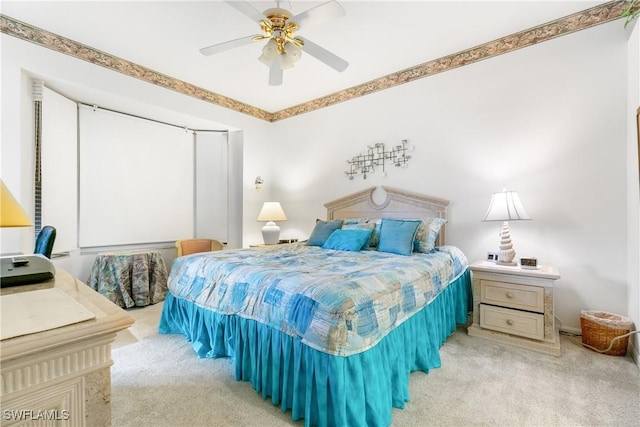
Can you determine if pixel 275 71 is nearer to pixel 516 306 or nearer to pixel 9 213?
pixel 9 213

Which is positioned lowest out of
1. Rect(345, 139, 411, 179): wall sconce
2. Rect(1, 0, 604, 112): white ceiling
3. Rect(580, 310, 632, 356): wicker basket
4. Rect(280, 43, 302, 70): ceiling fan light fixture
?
Rect(580, 310, 632, 356): wicker basket

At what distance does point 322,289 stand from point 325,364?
0.35 metres

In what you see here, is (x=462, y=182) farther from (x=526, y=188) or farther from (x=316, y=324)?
(x=316, y=324)

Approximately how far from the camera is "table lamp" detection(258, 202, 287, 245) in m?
4.27

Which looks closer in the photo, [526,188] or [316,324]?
[316,324]

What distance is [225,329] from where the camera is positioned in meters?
2.08

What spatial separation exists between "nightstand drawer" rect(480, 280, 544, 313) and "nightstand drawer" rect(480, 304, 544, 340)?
0.16 feet

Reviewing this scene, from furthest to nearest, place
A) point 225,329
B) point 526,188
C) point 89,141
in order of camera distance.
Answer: point 89,141 → point 526,188 → point 225,329

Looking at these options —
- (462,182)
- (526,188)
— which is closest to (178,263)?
(462,182)

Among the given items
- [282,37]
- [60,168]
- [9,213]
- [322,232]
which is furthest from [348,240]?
[60,168]

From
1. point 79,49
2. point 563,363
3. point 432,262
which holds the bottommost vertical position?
point 563,363

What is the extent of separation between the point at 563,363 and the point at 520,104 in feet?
7.69

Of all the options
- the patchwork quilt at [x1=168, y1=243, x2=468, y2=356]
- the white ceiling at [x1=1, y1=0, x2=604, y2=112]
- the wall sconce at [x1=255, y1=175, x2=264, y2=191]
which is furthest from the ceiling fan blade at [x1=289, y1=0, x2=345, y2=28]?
the wall sconce at [x1=255, y1=175, x2=264, y2=191]

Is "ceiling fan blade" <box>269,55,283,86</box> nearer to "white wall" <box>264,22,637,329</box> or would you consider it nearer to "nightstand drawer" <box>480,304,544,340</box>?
"white wall" <box>264,22,637,329</box>
